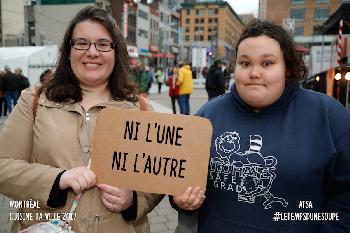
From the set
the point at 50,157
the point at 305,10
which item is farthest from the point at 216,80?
the point at 305,10

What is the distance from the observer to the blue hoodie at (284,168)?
1740mm

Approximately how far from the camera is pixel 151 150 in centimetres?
181

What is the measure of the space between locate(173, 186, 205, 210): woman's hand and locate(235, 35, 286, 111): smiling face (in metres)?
0.51

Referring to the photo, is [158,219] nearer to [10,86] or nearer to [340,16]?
[340,16]

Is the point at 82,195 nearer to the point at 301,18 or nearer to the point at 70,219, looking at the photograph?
the point at 70,219

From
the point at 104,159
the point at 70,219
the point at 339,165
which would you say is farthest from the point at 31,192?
the point at 339,165

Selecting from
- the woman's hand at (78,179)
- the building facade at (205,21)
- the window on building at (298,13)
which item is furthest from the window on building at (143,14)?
the woman's hand at (78,179)

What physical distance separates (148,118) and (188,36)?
13263cm

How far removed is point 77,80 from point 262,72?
1.01m

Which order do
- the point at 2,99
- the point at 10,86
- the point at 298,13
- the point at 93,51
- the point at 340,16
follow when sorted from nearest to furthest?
1. the point at 93,51
2. the point at 340,16
3. the point at 10,86
4. the point at 2,99
5. the point at 298,13

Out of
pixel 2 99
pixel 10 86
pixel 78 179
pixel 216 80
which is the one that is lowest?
pixel 2 99

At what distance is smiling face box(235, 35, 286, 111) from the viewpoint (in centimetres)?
180

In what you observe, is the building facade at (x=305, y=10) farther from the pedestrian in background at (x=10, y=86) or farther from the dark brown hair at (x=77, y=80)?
the dark brown hair at (x=77, y=80)

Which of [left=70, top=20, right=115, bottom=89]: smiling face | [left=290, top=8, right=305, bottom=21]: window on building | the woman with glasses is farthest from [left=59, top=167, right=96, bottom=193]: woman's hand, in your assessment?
[left=290, top=8, right=305, bottom=21]: window on building
